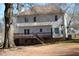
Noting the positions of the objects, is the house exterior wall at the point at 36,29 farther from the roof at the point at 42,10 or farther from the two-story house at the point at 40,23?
the roof at the point at 42,10

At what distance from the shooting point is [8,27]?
2.71 meters

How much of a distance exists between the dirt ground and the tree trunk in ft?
0.34

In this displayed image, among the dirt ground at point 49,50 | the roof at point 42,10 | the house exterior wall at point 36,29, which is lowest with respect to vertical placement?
the dirt ground at point 49,50

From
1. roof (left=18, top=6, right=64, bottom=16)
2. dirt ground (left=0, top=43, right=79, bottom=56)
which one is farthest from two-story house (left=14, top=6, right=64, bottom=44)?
dirt ground (left=0, top=43, right=79, bottom=56)

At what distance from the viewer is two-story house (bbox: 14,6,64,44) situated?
2650mm

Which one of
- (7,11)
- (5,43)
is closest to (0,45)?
(5,43)

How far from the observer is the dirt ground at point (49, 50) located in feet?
8.70

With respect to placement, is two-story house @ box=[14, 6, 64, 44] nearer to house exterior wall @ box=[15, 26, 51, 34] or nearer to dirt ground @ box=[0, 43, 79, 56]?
house exterior wall @ box=[15, 26, 51, 34]

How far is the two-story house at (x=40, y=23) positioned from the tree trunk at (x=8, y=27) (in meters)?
0.07

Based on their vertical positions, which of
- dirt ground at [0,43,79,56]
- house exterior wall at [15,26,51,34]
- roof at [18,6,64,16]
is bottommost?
dirt ground at [0,43,79,56]

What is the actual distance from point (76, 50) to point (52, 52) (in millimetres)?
273

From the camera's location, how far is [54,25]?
267 cm

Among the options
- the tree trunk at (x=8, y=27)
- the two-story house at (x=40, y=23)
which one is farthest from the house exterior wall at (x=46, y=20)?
the tree trunk at (x=8, y=27)

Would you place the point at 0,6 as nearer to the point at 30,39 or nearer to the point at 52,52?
the point at 30,39
